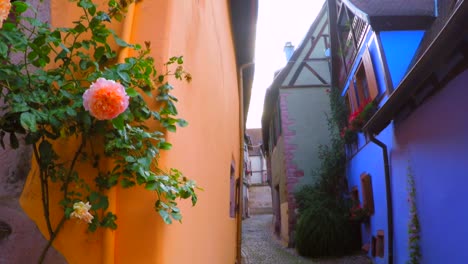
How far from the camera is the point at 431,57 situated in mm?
3449

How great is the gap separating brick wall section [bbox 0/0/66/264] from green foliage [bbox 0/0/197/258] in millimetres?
104

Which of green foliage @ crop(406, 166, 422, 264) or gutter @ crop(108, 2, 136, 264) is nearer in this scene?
gutter @ crop(108, 2, 136, 264)

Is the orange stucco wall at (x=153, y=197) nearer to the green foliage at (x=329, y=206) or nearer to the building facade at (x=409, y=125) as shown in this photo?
the building facade at (x=409, y=125)

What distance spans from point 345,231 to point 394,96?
15.3 feet

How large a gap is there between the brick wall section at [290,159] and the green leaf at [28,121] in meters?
9.43

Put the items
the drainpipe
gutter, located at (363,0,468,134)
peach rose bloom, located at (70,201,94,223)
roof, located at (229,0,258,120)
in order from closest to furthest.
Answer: peach rose bloom, located at (70,201,94,223) < gutter, located at (363,0,468,134) < roof, located at (229,0,258,120) < the drainpipe

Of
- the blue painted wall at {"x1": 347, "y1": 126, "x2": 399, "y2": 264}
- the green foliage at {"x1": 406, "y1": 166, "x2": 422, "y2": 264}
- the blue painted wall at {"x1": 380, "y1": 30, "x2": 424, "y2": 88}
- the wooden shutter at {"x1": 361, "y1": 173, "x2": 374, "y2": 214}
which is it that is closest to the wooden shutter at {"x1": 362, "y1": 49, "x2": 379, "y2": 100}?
the blue painted wall at {"x1": 380, "y1": 30, "x2": 424, "y2": 88}

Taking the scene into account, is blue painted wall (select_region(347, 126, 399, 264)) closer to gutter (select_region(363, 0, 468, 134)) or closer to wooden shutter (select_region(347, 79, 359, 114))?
wooden shutter (select_region(347, 79, 359, 114))

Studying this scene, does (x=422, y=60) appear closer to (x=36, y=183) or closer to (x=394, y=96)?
(x=394, y=96)

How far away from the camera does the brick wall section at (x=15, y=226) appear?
141cm

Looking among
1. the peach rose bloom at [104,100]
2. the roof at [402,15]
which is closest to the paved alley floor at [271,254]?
the roof at [402,15]

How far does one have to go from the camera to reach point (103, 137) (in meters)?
1.38

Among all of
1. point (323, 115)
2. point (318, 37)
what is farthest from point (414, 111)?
point (318, 37)

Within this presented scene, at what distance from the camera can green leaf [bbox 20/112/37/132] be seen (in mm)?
1079
